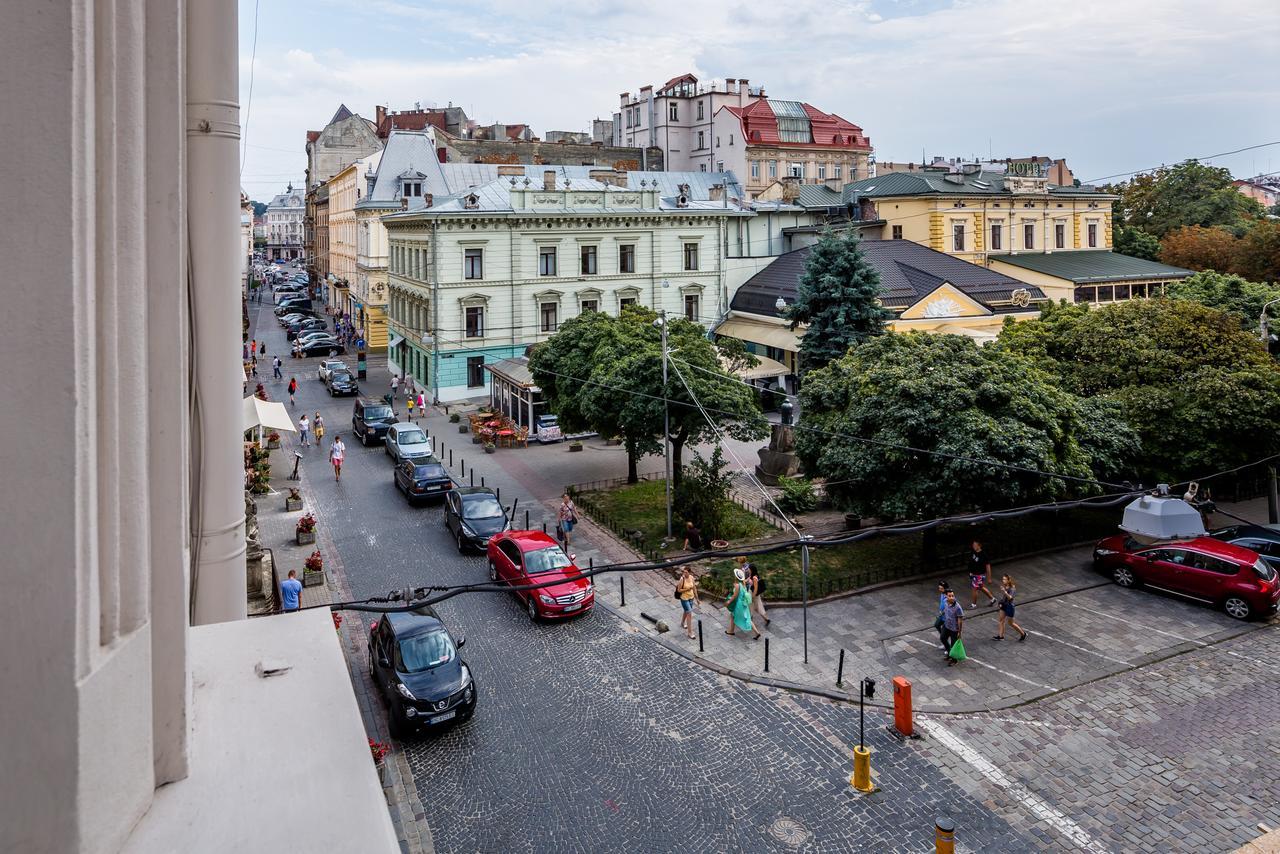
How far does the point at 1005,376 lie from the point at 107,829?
20566 mm

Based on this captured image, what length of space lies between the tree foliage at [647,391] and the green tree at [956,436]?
3354mm

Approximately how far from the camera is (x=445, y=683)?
13836 millimetres

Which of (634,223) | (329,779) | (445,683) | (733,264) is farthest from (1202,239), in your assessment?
(329,779)

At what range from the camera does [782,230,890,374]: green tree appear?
34562 mm

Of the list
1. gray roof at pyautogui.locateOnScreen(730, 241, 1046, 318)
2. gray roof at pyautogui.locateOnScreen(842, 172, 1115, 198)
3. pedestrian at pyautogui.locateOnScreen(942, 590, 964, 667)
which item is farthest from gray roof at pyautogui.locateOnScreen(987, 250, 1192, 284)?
pedestrian at pyautogui.locateOnScreen(942, 590, 964, 667)

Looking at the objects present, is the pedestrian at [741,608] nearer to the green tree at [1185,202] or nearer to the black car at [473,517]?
the black car at [473,517]

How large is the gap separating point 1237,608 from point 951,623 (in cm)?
704

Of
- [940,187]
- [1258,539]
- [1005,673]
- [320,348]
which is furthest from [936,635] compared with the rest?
[320,348]

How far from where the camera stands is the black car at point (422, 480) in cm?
2589

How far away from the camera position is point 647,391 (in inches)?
971

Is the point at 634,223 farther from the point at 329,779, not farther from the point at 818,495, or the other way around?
the point at 329,779

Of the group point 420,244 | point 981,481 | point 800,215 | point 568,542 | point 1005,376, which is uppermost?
point 800,215

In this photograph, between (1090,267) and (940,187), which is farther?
(1090,267)

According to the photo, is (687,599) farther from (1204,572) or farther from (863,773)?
(1204,572)
